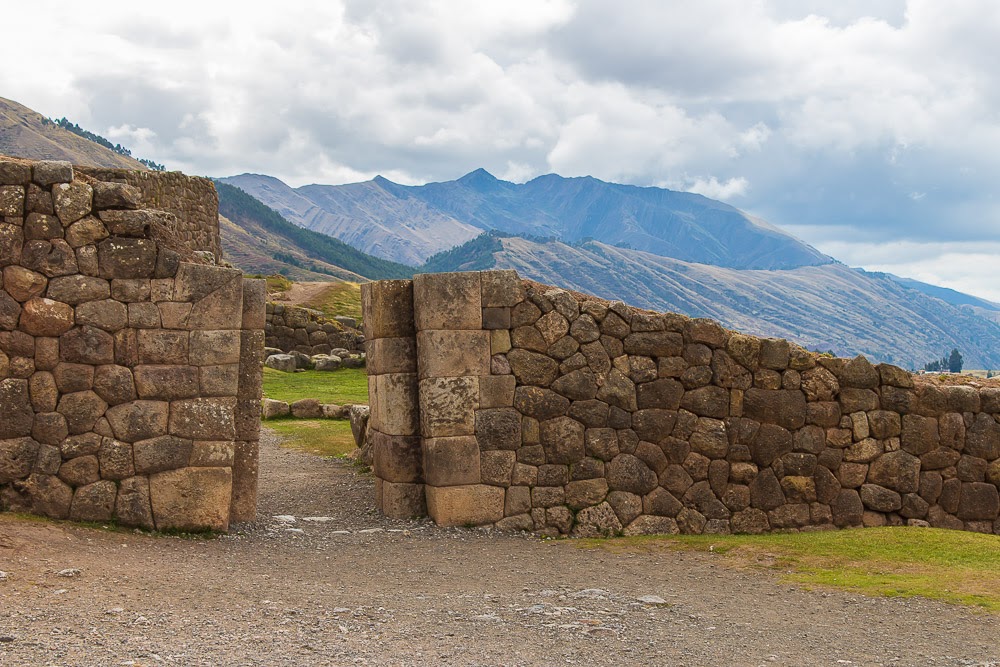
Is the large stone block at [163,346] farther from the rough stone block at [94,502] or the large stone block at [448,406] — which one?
the large stone block at [448,406]

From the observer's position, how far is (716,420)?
12.7 meters

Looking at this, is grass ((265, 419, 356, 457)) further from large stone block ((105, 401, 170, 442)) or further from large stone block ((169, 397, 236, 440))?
large stone block ((105, 401, 170, 442))

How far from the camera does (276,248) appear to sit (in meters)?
171

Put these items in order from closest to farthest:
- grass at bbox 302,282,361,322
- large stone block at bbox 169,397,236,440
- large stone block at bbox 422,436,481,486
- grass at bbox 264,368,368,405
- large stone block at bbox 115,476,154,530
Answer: large stone block at bbox 115,476,154,530, large stone block at bbox 169,397,236,440, large stone block at bbox 422,436,481,486, grass at bbox 264,368,368,405, grass at bbox 302,282,361,322

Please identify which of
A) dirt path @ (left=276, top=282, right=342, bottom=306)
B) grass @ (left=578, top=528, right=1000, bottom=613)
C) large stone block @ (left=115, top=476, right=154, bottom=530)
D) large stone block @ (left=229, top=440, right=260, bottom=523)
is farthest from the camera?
dirt path @ (left=276, top=282, right=342, bottom=306)

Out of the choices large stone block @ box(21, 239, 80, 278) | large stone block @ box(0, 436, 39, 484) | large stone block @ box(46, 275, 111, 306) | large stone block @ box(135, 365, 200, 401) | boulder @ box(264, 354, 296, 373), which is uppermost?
large stone block @ box(21, 239, 80, 278)

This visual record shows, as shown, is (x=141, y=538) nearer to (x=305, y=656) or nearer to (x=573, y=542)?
(x=305, y=656)

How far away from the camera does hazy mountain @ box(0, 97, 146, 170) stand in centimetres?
16050

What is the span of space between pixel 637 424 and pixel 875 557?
3300 mm

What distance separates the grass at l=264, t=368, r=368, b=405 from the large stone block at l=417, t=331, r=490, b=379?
444 inches

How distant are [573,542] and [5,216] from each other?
7.56 m

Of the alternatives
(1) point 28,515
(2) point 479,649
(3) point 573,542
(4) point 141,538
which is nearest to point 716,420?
(3) point 573,542

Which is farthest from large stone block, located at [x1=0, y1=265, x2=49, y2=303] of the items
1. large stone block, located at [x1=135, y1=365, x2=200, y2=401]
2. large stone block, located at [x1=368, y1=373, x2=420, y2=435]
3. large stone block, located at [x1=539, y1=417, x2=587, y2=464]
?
large stone block, located at [x1=539, y1=417, x2=587, y2=464]

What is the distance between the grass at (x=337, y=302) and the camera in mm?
35781
